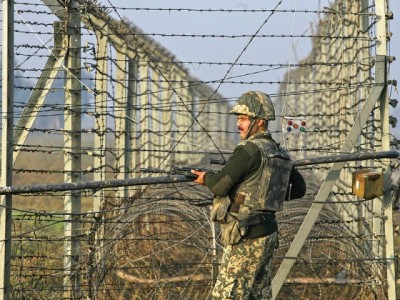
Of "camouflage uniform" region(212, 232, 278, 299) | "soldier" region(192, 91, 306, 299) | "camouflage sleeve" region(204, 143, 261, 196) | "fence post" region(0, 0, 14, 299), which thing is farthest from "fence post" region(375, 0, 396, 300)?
"fence post" region(0, 0, 14, 299)

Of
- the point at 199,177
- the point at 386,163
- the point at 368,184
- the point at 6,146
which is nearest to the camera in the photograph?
the point at 199,177

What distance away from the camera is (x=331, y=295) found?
733 cm

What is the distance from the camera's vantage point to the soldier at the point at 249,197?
5.02 metres

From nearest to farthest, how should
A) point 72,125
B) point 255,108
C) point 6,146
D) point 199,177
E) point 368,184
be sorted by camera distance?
point 255,108, point 199,177, point 6,146, point 368,184, point 72,125

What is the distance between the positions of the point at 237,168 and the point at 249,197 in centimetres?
19

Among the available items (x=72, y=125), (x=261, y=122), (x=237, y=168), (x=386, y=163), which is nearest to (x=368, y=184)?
(x=386, y=163)

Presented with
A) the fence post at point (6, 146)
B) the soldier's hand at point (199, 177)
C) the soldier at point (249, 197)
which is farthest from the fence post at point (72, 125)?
the soldier at point (249, 197)

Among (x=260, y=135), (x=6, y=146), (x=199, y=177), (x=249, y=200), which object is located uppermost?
(x=260, y=135)

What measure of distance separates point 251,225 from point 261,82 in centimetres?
206

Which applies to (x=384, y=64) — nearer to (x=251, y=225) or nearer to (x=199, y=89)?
(x=251, y=225)

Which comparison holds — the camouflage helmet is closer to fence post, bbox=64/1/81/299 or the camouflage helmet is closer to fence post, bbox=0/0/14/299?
fence post, bbox=0/0/14/299

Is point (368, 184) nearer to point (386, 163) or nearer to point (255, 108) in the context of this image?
point (386, 163)

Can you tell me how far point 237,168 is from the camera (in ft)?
16.3

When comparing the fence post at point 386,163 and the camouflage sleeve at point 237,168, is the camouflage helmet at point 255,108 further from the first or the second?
A: the fence post at point 386,163
